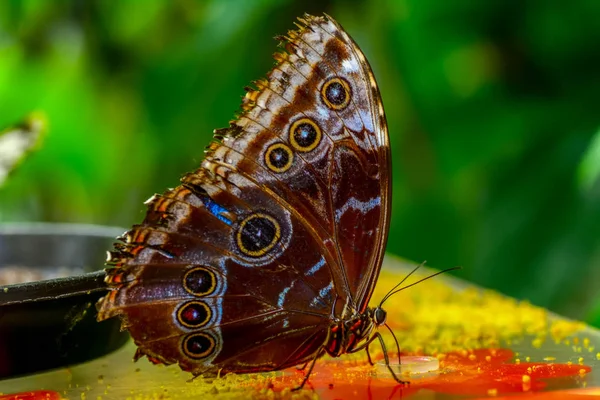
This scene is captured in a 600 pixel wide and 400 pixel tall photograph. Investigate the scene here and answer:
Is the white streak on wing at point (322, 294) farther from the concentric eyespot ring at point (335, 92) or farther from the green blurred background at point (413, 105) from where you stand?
the green blurred background at point (413, 105)

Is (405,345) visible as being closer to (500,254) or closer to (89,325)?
(89,325)

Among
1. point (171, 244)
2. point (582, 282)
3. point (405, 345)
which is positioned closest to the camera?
point (171, 244)

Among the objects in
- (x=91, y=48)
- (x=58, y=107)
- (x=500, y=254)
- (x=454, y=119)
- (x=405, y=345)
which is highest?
(x=91, y=48)

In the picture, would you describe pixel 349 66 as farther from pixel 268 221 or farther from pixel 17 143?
pixel 17 143

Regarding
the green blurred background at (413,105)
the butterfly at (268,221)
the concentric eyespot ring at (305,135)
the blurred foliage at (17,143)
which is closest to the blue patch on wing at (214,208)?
the butterfly at (268,221)

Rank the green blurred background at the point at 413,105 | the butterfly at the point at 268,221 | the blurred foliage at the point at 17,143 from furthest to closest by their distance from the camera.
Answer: the green blurred background at the point at 413,105 < the blurred foliage at the point at 17,143 < the butterfly at the point at 268,221

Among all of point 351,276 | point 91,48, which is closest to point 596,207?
point 351,276

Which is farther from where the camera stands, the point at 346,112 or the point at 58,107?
the point at 58,107

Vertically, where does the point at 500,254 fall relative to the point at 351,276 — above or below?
above
